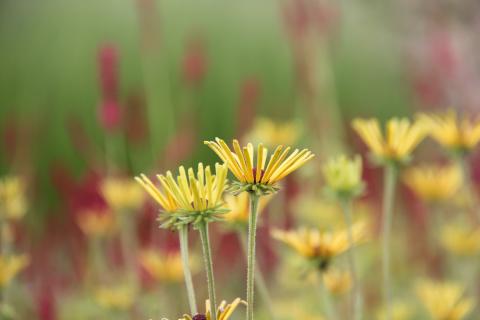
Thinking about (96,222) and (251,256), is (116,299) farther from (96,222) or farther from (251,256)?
A: (251,256)

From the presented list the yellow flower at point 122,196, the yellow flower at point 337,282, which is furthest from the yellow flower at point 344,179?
the yellow flower at point 122,196

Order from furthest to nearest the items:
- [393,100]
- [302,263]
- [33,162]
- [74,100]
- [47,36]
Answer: [393,100], [47,36], [74,100], [33,162], [302,263]

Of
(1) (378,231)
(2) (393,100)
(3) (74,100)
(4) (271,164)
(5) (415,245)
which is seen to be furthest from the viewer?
(2) (393,100)

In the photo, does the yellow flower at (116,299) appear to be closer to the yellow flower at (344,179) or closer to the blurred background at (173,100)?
the blurred background at (173,100)

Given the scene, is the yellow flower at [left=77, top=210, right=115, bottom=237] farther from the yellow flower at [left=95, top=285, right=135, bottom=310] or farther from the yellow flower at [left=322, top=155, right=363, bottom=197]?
the yellow flower at [left=322, top=155, right=363, bottom=197]

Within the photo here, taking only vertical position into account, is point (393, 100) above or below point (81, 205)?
above

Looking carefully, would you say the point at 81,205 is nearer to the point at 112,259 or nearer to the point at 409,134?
the point at 112,259

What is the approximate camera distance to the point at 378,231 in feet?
6.47

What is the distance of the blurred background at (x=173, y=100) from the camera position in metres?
1.41

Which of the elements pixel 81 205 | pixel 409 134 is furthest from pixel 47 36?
pixel 409 134

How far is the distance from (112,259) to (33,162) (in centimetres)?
99

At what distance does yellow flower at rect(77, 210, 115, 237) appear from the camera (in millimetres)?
1301

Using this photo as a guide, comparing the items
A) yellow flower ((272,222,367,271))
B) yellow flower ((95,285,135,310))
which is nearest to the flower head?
yellow flower ((272,222,367,271))

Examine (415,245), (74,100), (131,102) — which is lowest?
(415,245)
